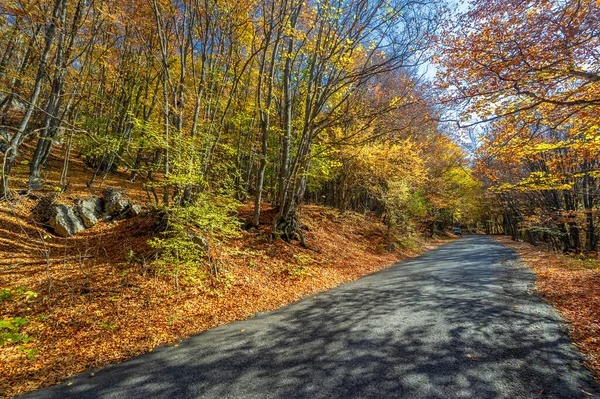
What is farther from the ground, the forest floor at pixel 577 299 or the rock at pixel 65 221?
the rock at pixel 65 221

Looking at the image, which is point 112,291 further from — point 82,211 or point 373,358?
point 373,358

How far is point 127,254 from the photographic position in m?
6.62

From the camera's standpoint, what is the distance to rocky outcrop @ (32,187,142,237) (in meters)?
7.92

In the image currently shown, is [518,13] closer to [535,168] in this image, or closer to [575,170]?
[575,170]

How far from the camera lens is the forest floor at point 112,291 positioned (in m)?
3.79

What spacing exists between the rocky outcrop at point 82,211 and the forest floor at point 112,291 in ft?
1.01

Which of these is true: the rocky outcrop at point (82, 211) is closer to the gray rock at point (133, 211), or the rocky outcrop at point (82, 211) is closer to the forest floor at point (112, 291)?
the gray rock at point (133, 211)

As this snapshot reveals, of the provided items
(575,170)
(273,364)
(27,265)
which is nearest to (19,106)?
(27,265)

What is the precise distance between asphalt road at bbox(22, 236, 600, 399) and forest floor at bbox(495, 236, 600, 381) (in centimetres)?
20

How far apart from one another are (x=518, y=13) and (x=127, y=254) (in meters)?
10.9

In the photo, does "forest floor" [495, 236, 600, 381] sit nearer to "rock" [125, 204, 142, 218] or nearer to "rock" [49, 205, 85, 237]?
"rock" [125, 204, 142, 218]

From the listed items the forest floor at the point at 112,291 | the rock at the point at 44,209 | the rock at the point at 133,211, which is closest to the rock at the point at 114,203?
the rock at the point at 133,211

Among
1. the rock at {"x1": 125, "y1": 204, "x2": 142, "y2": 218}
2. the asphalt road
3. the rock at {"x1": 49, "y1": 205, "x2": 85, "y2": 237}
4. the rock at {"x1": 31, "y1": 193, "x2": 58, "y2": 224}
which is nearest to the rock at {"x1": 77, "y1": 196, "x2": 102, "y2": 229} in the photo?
the rock at {"x1": 49, "y1": 205, "x2": 85, "y2": 237}

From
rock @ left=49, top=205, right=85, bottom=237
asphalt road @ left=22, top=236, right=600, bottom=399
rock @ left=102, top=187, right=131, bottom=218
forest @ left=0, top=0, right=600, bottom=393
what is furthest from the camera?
rock @ left=102, top=187, right=131, bottom=218
